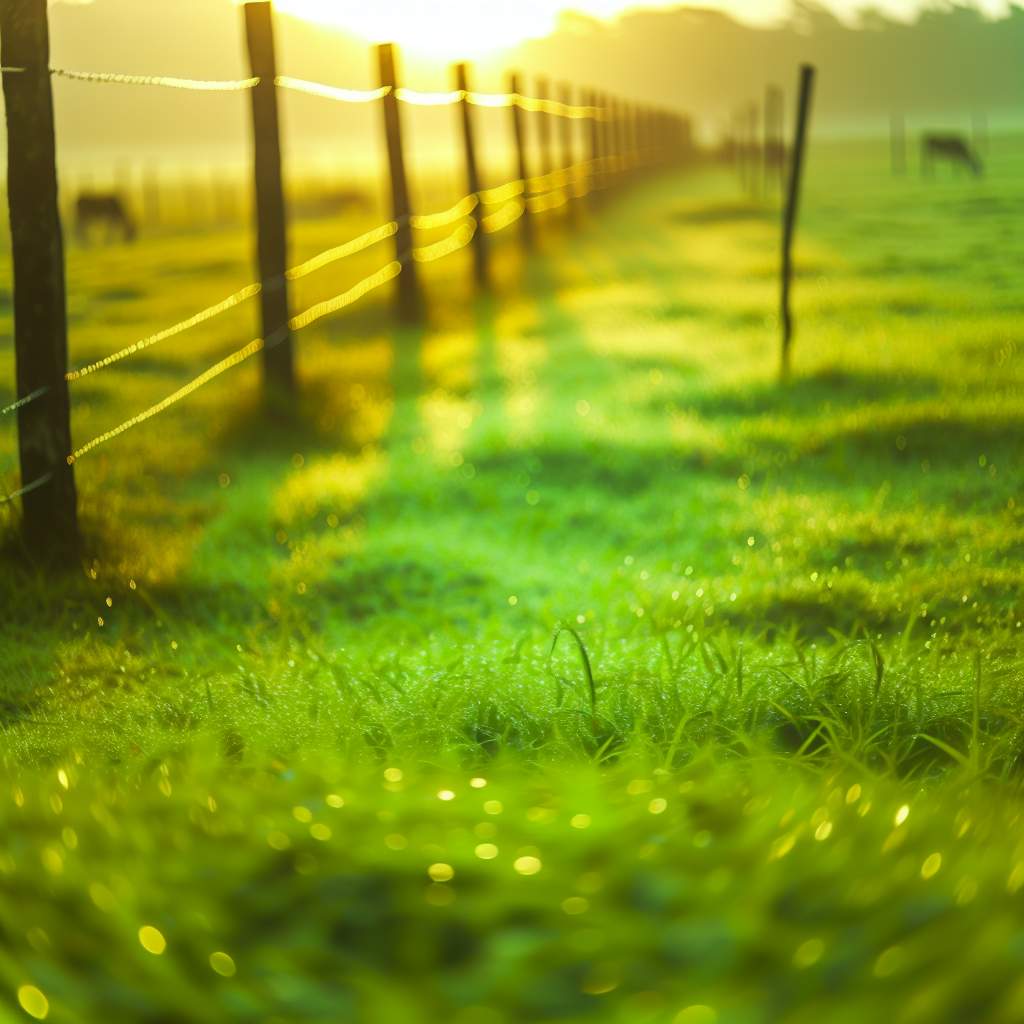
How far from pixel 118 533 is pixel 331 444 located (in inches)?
77.9

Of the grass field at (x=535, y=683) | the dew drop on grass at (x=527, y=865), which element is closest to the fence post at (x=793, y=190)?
the grass field at (x=535, y=683)

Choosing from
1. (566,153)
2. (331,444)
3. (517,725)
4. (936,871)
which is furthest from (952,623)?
(566,153)

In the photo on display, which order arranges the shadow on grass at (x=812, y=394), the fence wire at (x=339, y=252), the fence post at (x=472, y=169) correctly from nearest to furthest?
the shadow on grass at (x=812, y=394)
the fence wire at (x=339, y=252)
the fence post at (x=472, y=169)

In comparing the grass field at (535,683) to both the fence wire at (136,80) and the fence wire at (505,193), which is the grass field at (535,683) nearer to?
the fence wire at (136,80)

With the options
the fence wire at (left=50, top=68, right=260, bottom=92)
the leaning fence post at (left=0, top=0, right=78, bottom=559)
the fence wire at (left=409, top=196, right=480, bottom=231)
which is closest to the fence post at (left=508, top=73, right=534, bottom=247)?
the fence wire at (left=409, top=196, right=480, bottom=231)

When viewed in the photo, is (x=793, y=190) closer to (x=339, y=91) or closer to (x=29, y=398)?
(x=339, y=91)

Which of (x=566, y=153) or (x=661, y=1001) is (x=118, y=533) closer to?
(x=661, y=1001)

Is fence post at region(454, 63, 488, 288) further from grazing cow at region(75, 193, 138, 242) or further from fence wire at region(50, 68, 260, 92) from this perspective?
grazing cow at region(75, 193, 138, 242)

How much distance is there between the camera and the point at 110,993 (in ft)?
5.05

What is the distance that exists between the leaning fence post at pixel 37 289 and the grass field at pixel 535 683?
173mm

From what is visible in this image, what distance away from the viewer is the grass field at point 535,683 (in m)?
1.56

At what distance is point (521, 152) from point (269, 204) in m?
7.89

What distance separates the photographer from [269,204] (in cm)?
741

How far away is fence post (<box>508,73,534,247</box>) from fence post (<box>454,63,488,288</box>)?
2001 millimetres
